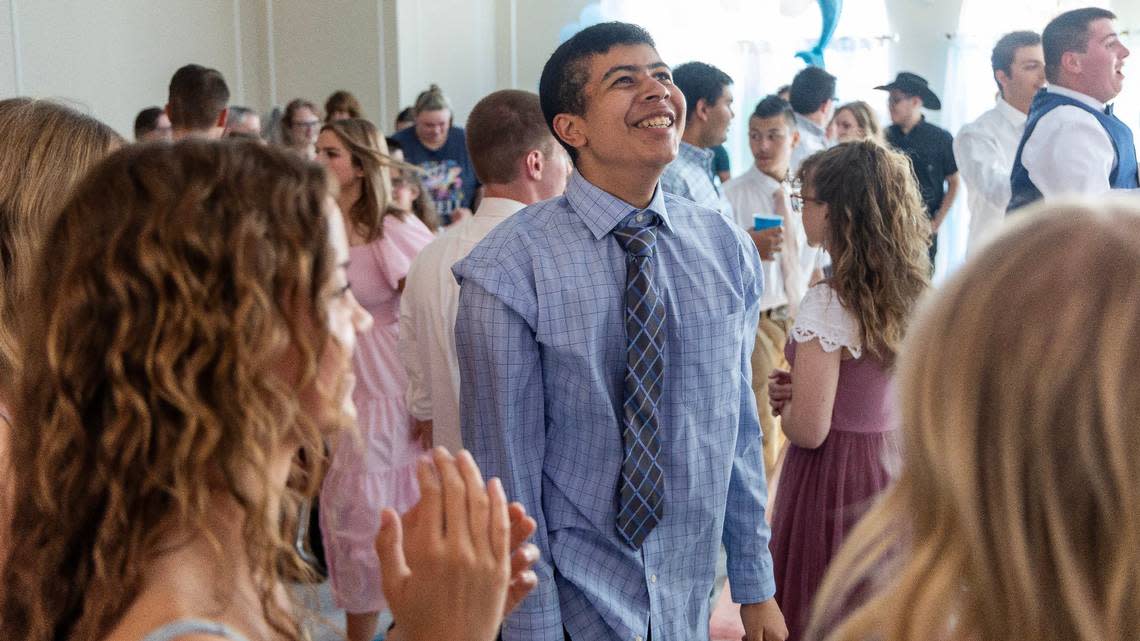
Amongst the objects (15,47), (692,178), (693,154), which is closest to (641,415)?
(692,178)

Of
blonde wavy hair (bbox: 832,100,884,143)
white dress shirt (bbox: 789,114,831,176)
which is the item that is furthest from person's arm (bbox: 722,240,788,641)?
blonde wavy hair (bbox: 832,100,884,143)

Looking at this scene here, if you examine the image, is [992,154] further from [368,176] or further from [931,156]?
[368,176]

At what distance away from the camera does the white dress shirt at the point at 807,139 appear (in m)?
5.40

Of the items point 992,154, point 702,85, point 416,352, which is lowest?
point 416,352

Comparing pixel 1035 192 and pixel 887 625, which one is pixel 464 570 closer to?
pixel 887 625

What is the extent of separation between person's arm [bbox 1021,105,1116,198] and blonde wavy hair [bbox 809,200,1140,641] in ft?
10.5

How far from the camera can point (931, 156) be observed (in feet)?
21.0

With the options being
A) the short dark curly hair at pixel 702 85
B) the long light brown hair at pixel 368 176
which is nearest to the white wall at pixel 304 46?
the long light brown hair at pixel 368 176

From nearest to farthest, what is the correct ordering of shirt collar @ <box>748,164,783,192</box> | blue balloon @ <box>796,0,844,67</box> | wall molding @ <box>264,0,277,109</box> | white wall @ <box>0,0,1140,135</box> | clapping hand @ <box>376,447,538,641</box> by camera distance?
clapping hand @ <box>376,447,538,641</box>, shirt collar @ <box>748,164,783,192</box>, white wall @ <box>0,0,1140,135</box>, blue balloon @ <box>796,0,844,67</box>, wall molding @ <box>264,0,277,109</box>

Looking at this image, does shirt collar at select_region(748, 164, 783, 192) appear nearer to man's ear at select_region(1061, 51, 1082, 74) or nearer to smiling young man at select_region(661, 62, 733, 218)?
smiling young man at select_region(661, 62, 733, 218)

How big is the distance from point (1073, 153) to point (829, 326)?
1.91 m

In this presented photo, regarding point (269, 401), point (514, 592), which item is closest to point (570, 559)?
point (514, 592)

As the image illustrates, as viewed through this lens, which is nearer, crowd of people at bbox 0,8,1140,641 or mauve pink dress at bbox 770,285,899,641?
crowd of people at bbox 0,8,1140,641

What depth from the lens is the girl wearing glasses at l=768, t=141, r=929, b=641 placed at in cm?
233
